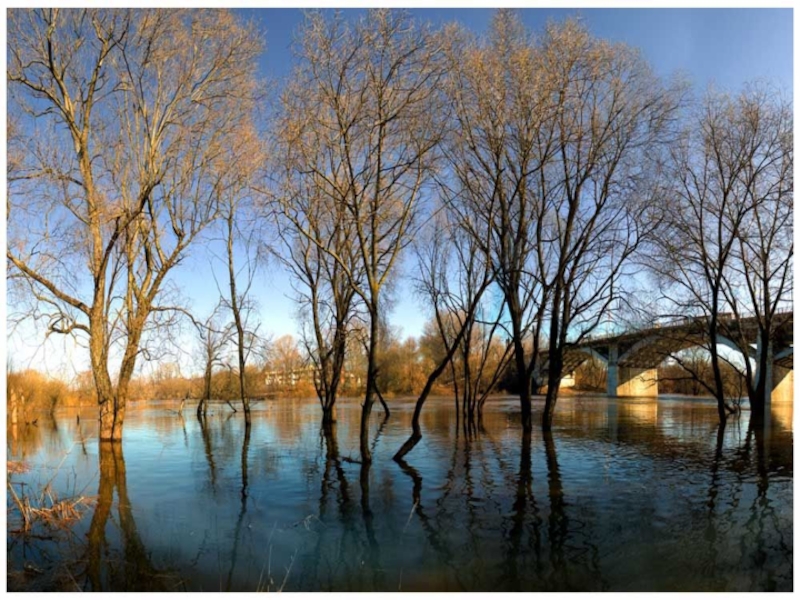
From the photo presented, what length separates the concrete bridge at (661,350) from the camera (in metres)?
27.0

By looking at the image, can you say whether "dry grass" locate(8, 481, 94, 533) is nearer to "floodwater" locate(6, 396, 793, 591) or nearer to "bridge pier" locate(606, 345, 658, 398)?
"floodwater" locate(6, 396, 793, 591)

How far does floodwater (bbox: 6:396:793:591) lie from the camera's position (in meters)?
7.00

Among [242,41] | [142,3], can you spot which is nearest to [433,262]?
[242,41]

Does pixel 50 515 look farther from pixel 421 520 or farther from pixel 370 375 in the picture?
pixel 370 375

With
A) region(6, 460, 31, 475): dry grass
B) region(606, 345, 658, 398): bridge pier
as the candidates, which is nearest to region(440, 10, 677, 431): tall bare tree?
region(6, 460, 31, 475): dry grass

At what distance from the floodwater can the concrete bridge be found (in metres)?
7.12

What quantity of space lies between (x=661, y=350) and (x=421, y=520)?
95.0ft

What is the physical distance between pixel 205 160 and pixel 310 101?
7350 mm

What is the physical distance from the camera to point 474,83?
14.4m

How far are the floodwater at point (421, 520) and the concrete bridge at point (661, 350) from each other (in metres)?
7.12

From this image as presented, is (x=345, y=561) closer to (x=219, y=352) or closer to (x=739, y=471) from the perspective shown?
(x=739, y=471)

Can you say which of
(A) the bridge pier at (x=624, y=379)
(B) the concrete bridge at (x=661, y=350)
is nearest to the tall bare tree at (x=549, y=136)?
(B) the concrete bridge at (x=661, y=350)

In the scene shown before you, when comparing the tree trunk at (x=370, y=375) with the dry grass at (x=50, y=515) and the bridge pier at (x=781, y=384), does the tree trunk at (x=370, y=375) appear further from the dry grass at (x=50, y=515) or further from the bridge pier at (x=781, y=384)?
the bridge pier at (x=781, y=384)

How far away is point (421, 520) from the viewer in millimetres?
9453
